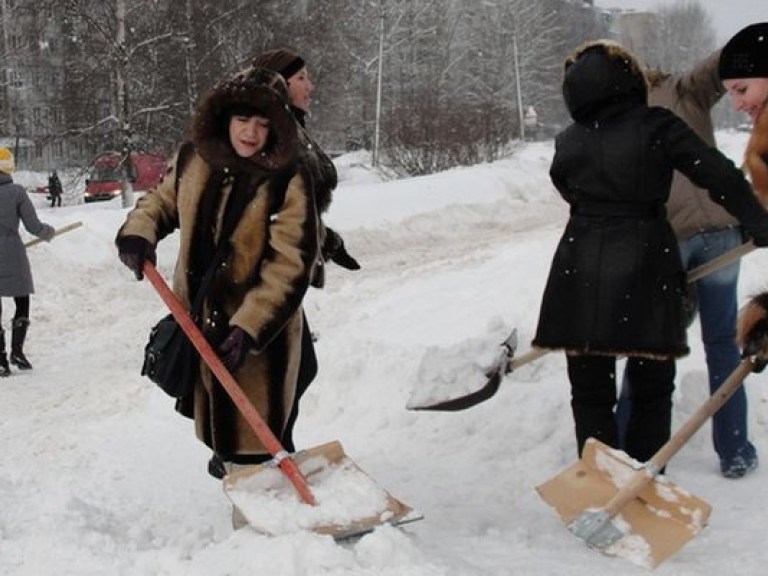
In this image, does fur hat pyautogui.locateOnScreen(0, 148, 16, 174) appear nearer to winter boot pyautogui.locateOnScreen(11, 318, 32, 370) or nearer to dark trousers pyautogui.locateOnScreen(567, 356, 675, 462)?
winter boot pyautogui.locateOnScreen(11, 318, 32, 370)

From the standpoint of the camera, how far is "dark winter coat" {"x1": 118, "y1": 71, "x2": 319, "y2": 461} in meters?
3.17

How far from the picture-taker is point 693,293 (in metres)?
3.86

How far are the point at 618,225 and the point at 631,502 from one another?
930mm

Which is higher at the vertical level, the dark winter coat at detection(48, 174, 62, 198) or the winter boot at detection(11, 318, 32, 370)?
the winter boot at detection(11, 318, 32, 370)

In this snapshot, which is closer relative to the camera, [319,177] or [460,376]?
[319,177]

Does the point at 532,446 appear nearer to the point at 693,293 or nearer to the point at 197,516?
the point at 693,293

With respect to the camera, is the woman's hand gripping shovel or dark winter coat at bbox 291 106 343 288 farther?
dark winter coat at bbox 291 106 343 288

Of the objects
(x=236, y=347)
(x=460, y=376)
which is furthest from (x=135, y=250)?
(x=460, y=376)

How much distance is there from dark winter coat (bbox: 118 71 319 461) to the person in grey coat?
409 cm

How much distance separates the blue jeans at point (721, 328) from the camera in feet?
11.8

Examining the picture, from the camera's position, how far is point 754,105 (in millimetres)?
3221

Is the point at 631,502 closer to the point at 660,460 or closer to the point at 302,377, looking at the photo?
the point at 660,460

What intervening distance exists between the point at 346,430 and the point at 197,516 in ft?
3.76

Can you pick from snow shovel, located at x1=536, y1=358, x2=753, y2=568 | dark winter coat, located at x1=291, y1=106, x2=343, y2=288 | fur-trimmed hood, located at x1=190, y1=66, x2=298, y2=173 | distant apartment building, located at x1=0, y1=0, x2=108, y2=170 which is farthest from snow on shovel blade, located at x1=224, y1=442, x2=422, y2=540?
distant apartment building, located at x1=0, y1=0, x2=108, y2=170
